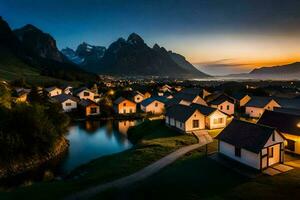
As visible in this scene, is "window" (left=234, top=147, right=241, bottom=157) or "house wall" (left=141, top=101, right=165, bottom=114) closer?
"window" (left=234, top=147, right=241, bottom=157)

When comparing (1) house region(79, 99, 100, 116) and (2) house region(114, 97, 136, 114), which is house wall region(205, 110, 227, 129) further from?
(1) house region(79, 99, 100, 116)

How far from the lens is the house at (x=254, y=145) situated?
26.4 meters

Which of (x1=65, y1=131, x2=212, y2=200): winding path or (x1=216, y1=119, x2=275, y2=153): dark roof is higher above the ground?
(x1=216, y1=119, x2=275, y2=153): dark roof

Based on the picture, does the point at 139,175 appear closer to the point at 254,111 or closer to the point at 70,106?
the point at 254,111

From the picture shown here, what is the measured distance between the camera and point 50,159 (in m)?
38.2

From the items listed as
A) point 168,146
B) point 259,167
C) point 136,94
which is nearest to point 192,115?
point 168,146

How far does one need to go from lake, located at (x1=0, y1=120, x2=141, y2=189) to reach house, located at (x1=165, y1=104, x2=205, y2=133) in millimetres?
9744

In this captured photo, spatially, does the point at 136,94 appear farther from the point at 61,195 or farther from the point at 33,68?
the point at 33,68

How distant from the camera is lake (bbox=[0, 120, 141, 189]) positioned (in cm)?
3262

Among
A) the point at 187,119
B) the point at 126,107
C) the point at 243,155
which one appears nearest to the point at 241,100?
the point at 126,107

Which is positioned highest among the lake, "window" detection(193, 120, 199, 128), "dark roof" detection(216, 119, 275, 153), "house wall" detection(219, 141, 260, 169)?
"dark roof" detection(216, 119, 275, 153)

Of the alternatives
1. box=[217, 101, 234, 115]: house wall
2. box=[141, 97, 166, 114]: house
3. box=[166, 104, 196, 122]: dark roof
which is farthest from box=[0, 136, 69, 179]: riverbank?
box=[217, 101, 234, 115]: house wall

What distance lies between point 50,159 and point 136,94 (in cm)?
6293

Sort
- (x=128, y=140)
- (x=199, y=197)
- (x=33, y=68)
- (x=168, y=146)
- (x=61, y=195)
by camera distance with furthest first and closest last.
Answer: (x=33, y=68) < (x=128, y=140) < (x=168, y=146) < (x=61, y=195) < (x=199, y=197)
